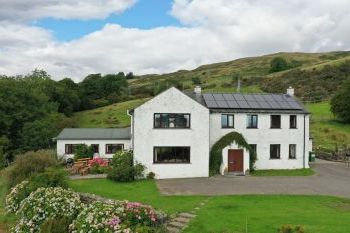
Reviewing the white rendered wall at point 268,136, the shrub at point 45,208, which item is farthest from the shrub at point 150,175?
the shrub at point 45,208

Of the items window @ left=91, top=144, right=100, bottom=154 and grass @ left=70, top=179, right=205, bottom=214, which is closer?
grass @ left=70, top=179, right=205, bottom=214

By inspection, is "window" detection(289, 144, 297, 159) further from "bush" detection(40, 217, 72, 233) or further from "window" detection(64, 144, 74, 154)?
"bush" detection(40, 217, 72, 233)

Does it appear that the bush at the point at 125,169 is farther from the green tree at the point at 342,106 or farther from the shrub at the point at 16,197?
the green tree at the point at 342,106

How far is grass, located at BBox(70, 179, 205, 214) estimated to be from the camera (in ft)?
82.1

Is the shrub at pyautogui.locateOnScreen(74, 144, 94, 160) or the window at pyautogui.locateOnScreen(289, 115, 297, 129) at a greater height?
the window at pyautogui.locateOnScreen(289, 115, 297, 129)

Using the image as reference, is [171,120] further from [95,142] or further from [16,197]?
[16,197]

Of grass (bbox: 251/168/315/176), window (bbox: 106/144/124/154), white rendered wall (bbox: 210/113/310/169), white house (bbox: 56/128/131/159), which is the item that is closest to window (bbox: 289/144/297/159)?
white rendered wall (bbox: 210/113/310/169)

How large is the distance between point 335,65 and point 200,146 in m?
90.6

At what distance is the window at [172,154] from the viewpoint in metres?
36.3

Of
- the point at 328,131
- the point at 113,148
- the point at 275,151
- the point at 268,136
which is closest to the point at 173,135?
the point at 268,136

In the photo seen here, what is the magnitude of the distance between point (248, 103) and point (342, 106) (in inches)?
1204

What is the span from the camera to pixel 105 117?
8406 centimetres

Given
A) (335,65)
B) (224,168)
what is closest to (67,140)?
(224,168)

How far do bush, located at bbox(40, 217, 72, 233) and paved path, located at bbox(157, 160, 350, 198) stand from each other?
28.0ft
